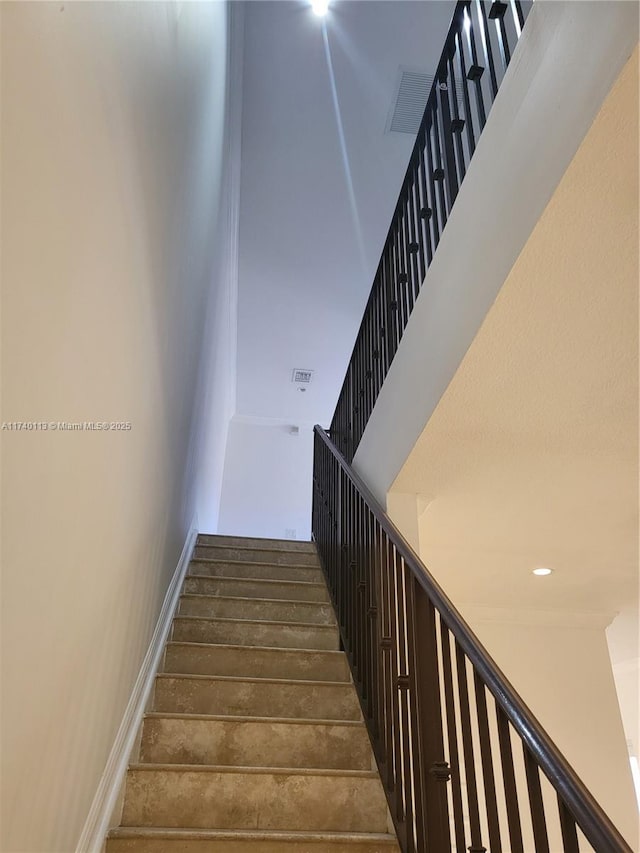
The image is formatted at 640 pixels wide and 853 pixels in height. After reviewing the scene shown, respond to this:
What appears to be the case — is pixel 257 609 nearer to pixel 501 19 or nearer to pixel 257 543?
pixel 257 543

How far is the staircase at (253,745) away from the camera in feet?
5.92

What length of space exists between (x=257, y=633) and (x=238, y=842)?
1.22 m

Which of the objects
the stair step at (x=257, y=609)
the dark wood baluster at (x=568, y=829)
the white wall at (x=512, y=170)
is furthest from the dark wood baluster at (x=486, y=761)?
the stair step at (x=257, y=609)

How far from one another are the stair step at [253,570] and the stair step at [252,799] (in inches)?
65.3

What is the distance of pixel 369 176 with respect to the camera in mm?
4078

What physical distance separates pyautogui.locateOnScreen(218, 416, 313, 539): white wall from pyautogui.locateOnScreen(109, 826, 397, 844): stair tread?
5146 mm

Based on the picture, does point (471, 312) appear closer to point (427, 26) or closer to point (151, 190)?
point (151, 190)

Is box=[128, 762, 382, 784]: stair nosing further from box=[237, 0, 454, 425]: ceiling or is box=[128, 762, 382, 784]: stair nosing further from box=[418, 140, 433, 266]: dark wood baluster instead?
box=[237, 0, 454, 425]: ceiling

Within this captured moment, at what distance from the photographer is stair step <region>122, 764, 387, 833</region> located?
1.93m

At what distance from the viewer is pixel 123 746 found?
6.54ft

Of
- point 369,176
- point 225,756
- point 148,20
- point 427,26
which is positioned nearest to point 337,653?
point 225,756

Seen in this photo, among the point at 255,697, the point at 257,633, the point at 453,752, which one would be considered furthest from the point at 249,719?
the point at 453,752

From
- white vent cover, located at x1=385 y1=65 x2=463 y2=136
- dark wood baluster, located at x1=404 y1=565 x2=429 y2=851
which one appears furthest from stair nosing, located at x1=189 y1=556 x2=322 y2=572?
white vent cover, located at x1=385 y1=65 x2=463 y2=136

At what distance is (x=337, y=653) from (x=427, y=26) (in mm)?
3443
